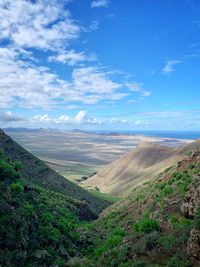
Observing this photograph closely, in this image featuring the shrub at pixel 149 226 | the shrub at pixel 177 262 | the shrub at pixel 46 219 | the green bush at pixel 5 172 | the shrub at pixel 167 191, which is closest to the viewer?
the shrub at pixel 177 262

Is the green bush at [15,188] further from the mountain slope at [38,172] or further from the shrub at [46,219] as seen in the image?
the mountain slope at [38,172]

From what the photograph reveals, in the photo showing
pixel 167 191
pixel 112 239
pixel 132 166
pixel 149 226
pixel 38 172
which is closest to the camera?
pixel 149 226

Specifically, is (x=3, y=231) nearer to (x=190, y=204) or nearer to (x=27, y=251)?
(x=27, y=251)

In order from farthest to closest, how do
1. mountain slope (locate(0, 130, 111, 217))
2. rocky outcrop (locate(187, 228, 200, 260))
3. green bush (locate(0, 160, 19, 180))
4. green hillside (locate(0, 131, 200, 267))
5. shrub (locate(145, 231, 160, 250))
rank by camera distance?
mountain slope (locate(0, 130, 111, 217)) < green bush (locate(0, 160, 19, 180)) < shrub (locate(145, 231, 160, 250)) < green hillside (locate(0, 131, 200, 267)) < rocky outcrop (locate(187, 228, 200, 260))

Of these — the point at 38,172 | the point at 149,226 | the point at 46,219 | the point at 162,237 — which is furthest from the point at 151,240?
the point at 38,172

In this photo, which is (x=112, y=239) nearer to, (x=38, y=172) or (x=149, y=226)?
(x=149, y=226)

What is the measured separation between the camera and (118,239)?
2222cm

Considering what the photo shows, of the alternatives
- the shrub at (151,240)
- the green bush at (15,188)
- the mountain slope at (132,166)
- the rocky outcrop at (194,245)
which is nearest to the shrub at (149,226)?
the shrub at (151,240)

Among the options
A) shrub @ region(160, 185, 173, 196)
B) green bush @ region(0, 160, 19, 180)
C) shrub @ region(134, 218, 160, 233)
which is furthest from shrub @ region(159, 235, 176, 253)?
green bush @ region(0, 160, 19, 180)

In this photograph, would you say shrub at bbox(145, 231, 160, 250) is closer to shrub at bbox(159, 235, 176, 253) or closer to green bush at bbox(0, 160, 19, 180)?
shrub at bbox(159, 235, 176, 253)

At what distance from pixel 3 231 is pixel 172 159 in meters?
78.3

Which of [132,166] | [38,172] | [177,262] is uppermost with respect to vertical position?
[177,262]

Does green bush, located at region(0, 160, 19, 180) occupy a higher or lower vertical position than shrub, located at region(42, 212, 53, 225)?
higher

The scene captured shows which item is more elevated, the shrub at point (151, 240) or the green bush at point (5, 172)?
the green bush at point (5, 172)
